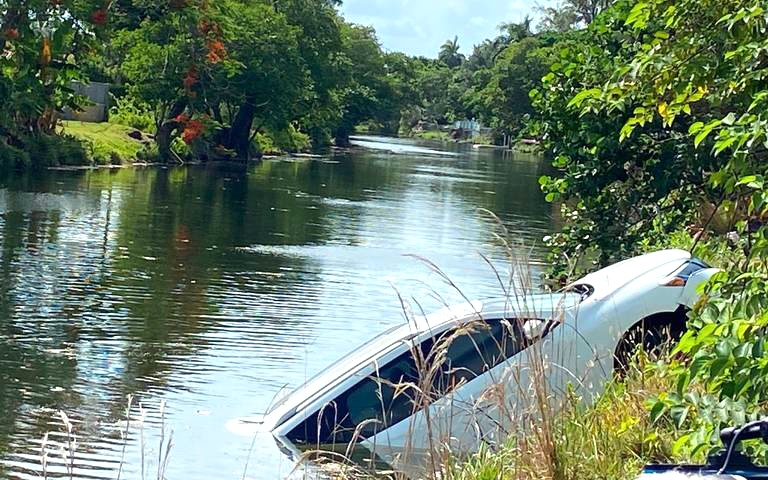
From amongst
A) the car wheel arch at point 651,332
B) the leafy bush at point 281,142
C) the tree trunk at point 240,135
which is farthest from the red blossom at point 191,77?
the car wheel arch at point 651,332

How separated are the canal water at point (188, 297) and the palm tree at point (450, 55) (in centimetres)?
15248

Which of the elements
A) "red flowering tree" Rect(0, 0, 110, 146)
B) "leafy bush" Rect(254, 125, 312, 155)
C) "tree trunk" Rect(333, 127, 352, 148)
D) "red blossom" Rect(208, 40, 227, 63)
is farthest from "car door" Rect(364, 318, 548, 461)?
"tree trunk" Rect(333, 127, 352, 148)

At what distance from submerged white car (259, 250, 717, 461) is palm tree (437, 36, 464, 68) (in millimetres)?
183966

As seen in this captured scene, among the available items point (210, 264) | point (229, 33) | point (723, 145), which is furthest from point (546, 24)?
point (723, 145)

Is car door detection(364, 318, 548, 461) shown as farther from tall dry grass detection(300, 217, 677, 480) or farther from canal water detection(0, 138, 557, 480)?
canal water detection(0, 138, 557, 480)

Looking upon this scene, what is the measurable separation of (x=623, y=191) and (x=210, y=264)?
346 inches

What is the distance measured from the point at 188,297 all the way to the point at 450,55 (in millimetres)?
176989

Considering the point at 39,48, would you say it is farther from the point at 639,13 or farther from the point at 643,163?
the point at 643,163

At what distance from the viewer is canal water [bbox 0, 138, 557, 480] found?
928cm

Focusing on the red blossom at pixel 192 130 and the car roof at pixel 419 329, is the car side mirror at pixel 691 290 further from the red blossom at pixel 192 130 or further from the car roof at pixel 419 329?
the red blossom at pixel 192 130

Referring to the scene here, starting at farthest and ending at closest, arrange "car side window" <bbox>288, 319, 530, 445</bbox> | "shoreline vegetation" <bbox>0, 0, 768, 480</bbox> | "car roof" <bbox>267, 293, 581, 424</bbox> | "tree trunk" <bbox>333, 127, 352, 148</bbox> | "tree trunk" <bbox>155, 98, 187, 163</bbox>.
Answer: "tree trunk" <bbox>333, 127, 352, 148</bbox> < "tree trunk" <bbox>155, 98, 187, 163</bbox> < "car side window" <bbox>288, 319, 530, 445</bbox> < "car roof" <bbox>267, 293, 581, 424</bbox> < "shoreline vegetation" <bbox>0, 0, 768, 480</bbox>

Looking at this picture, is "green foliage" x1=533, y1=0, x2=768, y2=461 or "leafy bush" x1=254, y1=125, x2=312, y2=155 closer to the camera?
"green foliage" x1=533, y1=0, x2=768, y2=461


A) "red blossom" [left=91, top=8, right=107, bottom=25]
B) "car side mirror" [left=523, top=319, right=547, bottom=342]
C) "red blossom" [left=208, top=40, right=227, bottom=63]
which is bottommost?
"car side mirror" [left=523, top=319, right=547, bottom=342]

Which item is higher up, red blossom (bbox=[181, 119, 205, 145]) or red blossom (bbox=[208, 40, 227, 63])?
red blossom (bbox=[208, 40, 227, 63])
